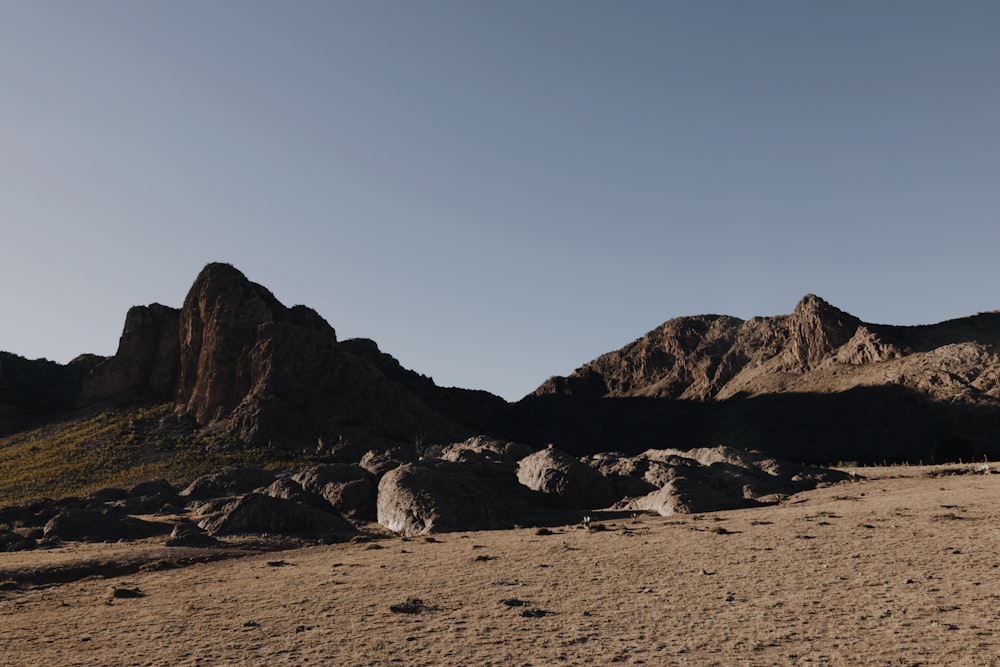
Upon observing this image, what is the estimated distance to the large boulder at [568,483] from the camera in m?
46.7

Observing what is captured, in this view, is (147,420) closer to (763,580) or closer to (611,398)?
(763,580)

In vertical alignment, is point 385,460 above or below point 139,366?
below

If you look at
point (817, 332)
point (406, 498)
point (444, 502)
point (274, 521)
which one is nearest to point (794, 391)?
point (817, 332)

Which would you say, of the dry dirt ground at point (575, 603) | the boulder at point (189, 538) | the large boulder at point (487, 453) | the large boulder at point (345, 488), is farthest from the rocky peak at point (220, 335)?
the dry dirt ground at point (575, 603)

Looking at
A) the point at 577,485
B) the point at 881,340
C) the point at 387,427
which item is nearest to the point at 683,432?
the point at 881,340

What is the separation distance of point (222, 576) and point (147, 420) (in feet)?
279

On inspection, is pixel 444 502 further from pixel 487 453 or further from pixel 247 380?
pixel 247 380

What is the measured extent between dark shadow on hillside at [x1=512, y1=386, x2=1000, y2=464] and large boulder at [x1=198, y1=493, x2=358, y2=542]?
8465 centimetres

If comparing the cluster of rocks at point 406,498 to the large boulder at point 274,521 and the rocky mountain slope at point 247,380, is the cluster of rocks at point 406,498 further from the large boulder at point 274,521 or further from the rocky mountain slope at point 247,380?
the rocky mountain slope at point 247,380

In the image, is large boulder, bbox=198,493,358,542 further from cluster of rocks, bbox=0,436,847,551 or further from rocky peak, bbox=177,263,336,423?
rocky peak, bbox=177,263,336,423

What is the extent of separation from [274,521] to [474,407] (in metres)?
129

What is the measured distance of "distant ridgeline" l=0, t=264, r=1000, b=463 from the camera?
318 feet

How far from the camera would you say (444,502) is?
39.9m

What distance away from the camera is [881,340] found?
4924 inches
